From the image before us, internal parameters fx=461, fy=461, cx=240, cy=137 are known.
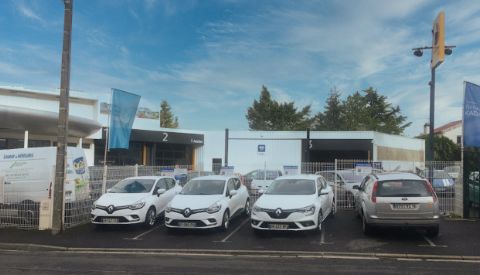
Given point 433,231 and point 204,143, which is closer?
point 433,231

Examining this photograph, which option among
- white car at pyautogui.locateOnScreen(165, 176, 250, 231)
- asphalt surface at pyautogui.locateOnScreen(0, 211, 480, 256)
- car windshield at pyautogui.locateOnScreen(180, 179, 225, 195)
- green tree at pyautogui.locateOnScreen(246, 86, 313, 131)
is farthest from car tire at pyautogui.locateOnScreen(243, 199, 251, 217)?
green tree at pyautogui.locateOnScreen(246, 86, 313, 131)

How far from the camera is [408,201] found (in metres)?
10.5

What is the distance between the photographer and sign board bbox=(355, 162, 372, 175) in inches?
665

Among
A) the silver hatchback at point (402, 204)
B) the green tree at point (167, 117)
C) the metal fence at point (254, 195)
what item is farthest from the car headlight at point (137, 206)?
the green tree at point (167, 117)

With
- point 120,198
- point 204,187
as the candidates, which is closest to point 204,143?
point 204,187

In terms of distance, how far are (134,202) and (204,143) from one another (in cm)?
2755

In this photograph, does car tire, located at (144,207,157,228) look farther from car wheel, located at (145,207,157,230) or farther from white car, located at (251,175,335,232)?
white car, located at (251,175,335,232)

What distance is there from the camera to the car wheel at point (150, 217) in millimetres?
13297

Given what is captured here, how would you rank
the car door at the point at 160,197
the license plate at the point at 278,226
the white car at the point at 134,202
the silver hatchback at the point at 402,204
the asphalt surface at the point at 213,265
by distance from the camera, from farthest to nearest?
the car door at the point at 160,197 < the white car at the point at 134,202 < the license plate at the point at 278,226 < the silver hatchback at the point at 402,204 < the asphalt surface at the point at 213,265

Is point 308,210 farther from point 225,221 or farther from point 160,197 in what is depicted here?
point 160,197

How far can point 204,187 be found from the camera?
44.6 ft

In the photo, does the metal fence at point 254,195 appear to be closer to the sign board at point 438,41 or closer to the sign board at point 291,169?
the sign board at point 291,169

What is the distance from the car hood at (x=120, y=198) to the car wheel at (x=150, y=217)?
46cm

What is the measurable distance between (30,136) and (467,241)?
2900cm
